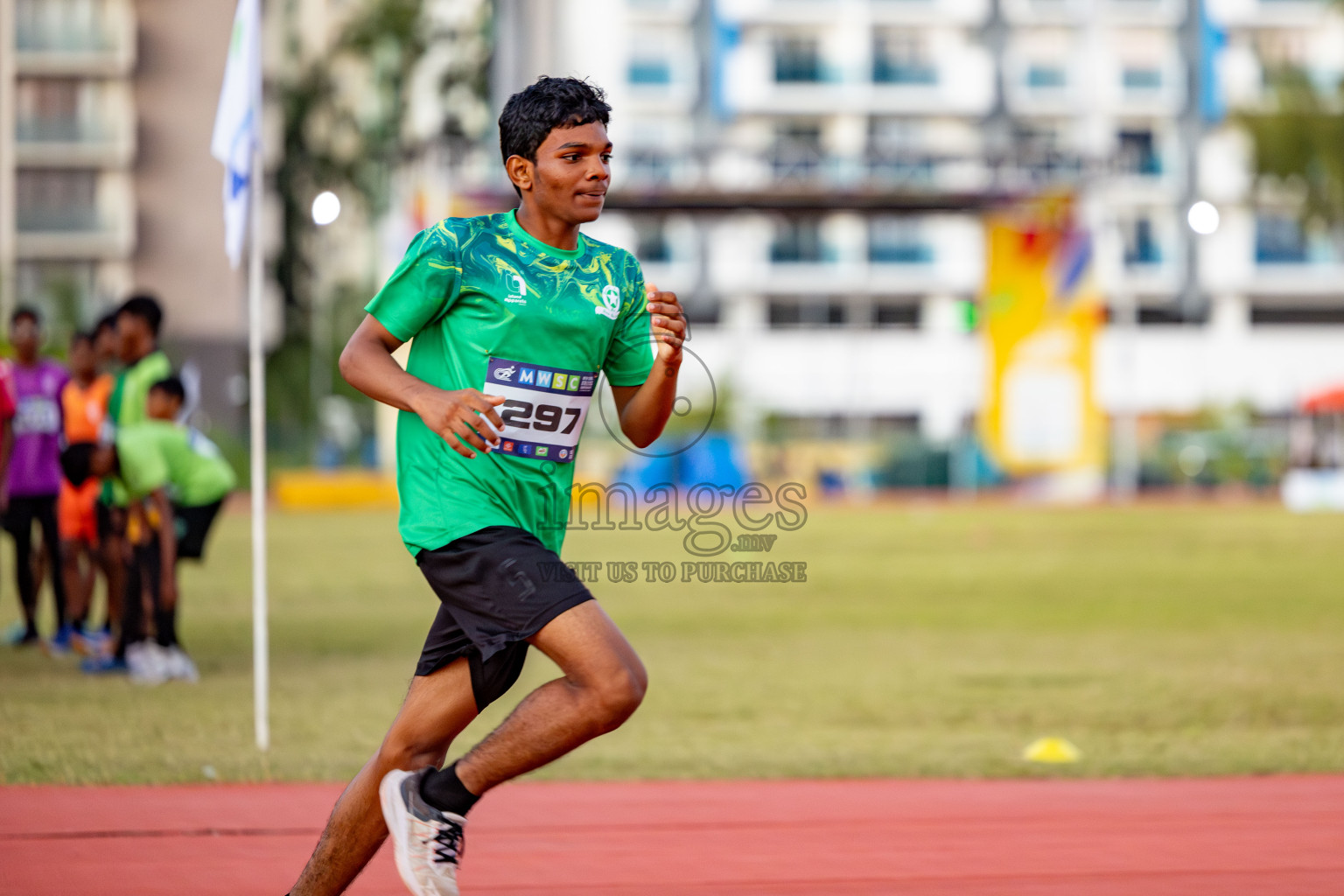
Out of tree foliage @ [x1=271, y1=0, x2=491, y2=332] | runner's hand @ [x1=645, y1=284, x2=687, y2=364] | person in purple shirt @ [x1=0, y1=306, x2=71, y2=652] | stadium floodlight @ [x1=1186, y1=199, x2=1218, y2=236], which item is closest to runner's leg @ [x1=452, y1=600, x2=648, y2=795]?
runner's hand @ [x1=645, y1=284, x2=687, y2=364]

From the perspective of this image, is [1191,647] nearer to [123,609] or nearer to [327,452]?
[123,609]

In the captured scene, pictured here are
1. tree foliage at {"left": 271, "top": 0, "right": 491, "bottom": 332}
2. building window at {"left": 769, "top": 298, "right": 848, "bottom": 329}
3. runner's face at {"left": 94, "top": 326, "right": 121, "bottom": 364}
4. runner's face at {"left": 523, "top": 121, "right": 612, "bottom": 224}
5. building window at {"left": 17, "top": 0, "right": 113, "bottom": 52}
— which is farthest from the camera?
building window at {"left": 769, "top": 298, "right": 848, "bottom": 329}

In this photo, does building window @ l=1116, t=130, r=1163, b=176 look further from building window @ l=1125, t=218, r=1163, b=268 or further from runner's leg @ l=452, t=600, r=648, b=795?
runner's leg @ l=452, t=600, r=648, b=795

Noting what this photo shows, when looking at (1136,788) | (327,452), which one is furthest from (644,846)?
→ (327,452)

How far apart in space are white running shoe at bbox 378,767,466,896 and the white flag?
14.5 ft

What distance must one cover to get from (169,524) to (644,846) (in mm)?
5226

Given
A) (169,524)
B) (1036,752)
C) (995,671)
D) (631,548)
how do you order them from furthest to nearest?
(631,548) → (995,671) → (169,524) → (1036,752)

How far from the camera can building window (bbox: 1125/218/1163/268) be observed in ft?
233

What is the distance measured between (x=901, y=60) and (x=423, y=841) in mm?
70034

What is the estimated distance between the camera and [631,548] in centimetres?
2355

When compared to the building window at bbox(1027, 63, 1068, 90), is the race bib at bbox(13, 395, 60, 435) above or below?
below

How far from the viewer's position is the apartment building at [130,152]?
59344 mm

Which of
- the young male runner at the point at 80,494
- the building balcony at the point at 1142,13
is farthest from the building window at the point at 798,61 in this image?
the young male runner at the point at 80,494

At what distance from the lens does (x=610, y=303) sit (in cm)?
441
